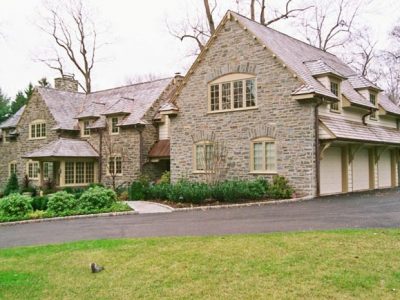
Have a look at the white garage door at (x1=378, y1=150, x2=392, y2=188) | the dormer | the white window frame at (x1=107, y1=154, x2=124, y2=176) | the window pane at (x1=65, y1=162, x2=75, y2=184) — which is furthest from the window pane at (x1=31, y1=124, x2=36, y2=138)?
the white garage door at (x1=378, y1=150, x2=392, y2=188)

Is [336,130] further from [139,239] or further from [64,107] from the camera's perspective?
[64,107]

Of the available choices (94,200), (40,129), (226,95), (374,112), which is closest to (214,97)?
(226,95)

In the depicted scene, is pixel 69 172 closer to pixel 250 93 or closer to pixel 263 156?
pixel 250 93

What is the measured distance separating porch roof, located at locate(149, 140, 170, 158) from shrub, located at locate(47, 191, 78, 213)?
9604 millimetres

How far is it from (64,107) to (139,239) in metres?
24.3

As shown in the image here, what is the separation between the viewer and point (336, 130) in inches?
723

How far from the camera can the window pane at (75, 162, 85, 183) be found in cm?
2823

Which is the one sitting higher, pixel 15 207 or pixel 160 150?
pixel 160 150

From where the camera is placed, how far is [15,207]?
16109mm

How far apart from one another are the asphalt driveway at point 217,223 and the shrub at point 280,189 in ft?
7.41

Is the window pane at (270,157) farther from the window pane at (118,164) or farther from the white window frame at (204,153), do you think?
the window pane at (118,164)

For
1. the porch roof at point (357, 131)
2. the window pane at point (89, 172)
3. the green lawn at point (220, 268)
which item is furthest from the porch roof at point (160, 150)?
the green lawn at point (220, 268)

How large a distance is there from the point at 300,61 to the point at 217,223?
12.0 meters

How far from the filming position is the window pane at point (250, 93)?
19891 mm
